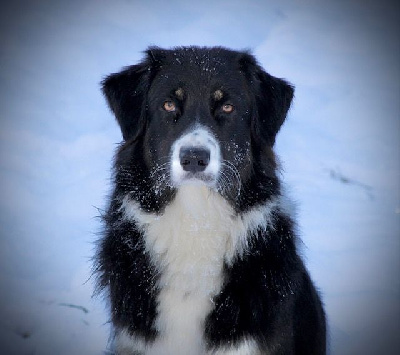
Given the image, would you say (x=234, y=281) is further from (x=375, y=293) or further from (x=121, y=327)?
(x=375, y=293)

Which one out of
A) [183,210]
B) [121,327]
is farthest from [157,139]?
[121,327]

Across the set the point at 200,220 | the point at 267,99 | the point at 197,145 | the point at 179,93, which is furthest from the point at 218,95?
the point at 200,220

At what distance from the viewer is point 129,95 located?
149 inches

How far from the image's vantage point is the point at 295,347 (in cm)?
377

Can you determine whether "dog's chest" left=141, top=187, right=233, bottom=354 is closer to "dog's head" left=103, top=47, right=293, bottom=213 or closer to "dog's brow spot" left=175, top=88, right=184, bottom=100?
"dog's head" left=103, top=47, right=293, bottom=213

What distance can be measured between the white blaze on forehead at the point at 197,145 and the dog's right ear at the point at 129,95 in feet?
1.68

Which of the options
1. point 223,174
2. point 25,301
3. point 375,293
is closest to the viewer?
point 223,174

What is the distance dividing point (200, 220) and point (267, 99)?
1043mm

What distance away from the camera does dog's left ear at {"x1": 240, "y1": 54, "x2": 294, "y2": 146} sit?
12.3 ft

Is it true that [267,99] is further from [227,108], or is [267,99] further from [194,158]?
[194,158]

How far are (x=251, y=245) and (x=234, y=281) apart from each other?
278 mm

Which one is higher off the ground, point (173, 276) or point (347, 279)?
point (173, 276)

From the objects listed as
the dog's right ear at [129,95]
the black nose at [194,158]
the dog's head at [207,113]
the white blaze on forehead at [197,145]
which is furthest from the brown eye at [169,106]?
the black nose at [194,158]

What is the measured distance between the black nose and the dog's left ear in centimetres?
70
